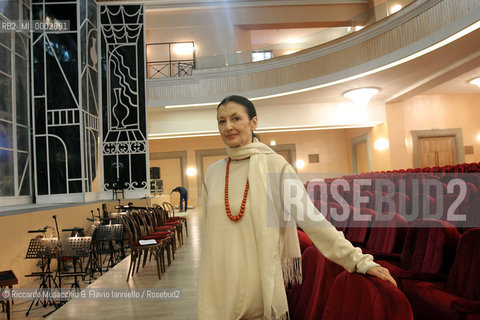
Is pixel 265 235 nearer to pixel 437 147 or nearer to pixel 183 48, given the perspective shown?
pixel 437 147

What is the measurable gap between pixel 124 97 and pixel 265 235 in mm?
9805

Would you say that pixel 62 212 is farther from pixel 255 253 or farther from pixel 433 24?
pixel 433 24

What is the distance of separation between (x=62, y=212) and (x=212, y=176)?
18.9ft

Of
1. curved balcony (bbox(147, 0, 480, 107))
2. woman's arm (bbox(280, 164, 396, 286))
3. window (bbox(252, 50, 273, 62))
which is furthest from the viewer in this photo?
window (bbox(252, 50, 273, 62))

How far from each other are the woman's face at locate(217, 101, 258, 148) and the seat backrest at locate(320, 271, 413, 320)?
1.95ft

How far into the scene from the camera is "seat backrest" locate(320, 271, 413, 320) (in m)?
1.02

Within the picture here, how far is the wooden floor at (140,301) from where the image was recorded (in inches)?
126

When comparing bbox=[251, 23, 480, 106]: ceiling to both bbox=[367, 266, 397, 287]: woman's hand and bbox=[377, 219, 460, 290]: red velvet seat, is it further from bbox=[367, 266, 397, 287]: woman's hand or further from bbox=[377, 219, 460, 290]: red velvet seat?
bbox=[367, 266, 397, 287]: woman's hand

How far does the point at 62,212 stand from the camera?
6.27 metres

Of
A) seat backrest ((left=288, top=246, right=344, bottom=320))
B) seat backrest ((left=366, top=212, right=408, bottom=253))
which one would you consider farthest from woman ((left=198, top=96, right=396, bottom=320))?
seat backrest ((left=366, top=212, right=408, bottom=253))

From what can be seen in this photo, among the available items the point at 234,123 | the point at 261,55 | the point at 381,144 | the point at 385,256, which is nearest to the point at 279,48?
the point at 261,55

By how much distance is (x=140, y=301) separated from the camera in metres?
3.59

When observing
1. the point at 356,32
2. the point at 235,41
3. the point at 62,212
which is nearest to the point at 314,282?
the point at 62,212

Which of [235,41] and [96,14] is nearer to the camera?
[96,14]
